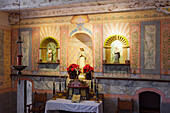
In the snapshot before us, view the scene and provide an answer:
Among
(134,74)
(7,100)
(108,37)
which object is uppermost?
(108,37)

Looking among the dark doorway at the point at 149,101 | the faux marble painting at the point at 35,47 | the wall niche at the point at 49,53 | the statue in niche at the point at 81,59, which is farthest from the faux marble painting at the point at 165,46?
the faux marble painting at the point at 35,47

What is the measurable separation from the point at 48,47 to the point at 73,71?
2054 mm

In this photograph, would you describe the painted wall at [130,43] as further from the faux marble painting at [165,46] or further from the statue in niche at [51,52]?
the statue in niche at [51,52]

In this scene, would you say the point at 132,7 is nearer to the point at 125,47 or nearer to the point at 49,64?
the point at 125,47

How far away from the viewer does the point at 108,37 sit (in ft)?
26.0

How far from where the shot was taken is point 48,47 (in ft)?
29.9

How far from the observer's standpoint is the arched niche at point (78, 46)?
8680 mm

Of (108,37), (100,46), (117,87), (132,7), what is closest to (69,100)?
(117,87)

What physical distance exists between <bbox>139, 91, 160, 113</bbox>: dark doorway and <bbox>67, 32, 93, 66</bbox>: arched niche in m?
2.78

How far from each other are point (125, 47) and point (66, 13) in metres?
3.03

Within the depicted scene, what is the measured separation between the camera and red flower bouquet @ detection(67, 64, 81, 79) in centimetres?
791

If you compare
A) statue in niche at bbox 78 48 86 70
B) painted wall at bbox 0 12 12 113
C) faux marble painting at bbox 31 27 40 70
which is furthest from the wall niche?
painted wall at bbox 0 12 12 113

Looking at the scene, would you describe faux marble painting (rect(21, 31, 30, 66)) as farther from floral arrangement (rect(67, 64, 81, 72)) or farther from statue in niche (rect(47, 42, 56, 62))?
floral arrangement (rect(67, 64, 81, 72))

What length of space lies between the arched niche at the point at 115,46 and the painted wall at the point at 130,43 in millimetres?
158
